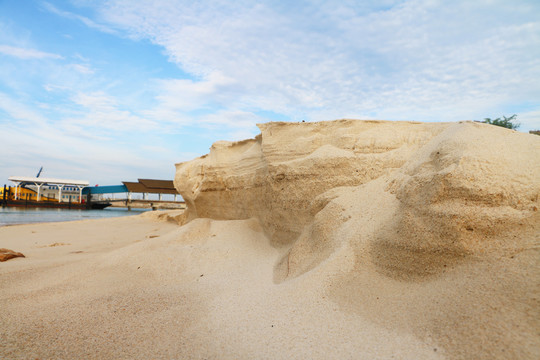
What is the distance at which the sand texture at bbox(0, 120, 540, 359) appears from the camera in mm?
1806

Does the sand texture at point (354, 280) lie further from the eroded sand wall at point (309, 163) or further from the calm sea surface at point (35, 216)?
the calm sea surface at point (35, 216)

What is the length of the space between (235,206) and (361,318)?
447cm

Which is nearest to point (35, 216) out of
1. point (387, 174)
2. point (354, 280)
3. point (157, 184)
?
point (157, 184)

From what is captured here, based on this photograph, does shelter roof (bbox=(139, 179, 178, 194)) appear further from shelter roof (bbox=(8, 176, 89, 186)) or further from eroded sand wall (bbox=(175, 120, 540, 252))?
eroded sand wall (bbox=(175, 120, 540, 252))

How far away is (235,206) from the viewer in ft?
20.8

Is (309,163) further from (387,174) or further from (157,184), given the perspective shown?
(157,184)

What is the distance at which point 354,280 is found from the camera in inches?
97.3

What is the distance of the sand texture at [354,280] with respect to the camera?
1806 millimetres

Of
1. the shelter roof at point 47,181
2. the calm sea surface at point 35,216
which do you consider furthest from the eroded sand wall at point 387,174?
the shelter roof at point 47,181

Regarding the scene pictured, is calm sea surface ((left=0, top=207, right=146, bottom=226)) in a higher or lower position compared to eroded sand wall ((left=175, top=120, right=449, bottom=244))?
lower

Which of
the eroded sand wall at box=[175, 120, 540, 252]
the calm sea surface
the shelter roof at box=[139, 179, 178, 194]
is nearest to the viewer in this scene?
the eroded sand wall at box=[175, 120, 540, 252]

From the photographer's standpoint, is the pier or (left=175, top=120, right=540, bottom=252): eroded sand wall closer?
(left=175, top=120, right=540, bottom=252): eroded sand wall

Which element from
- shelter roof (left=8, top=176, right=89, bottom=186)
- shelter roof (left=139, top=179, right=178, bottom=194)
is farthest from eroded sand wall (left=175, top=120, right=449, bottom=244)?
shelter roof (left=8, top=176, right=89, bottom=186)

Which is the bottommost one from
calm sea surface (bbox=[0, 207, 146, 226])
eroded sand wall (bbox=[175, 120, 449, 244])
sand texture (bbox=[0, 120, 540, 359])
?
calm sea surface (bbox=[0, 207, 146, 226])
